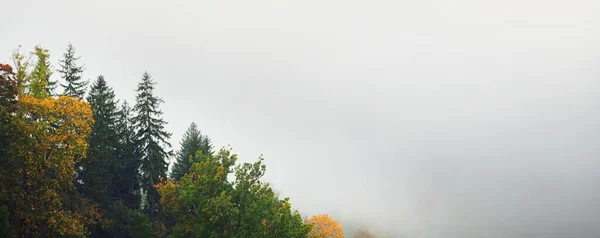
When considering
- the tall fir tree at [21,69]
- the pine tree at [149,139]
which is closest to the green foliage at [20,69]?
the tall fir tree at [21,69]

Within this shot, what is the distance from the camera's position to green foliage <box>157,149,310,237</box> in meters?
27.8

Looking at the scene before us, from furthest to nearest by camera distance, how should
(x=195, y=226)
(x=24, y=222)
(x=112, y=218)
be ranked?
(x=112, y=218)
(x=195, y=226)
(x=24, y=222)

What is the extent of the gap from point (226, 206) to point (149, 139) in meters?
16.4

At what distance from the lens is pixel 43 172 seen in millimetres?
28297

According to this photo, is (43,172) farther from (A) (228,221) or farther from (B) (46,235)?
(A) (228,221)

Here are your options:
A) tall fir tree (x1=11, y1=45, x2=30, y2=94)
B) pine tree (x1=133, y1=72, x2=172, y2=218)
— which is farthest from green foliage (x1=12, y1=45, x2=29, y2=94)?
pine tree (x1=133, y1=72, x2=172, y2=218)

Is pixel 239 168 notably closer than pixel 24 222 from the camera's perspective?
No

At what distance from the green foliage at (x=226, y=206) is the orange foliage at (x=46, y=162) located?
319 inches

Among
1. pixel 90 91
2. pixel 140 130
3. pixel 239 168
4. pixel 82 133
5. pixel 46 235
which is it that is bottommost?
pixel 46 235

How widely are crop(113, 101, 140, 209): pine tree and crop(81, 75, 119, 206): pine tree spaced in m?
0.85

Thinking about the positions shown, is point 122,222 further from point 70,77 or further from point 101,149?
point 70,77

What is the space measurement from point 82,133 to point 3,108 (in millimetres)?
5449

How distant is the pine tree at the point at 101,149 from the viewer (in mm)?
35250

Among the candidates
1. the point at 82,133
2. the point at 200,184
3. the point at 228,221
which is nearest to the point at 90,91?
the point at 82,133
